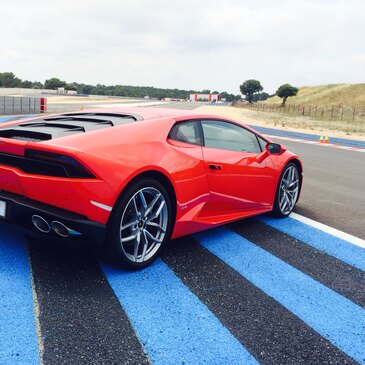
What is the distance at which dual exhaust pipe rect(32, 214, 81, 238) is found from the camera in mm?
3062

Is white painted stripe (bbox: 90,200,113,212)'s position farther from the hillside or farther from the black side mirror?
the hillside

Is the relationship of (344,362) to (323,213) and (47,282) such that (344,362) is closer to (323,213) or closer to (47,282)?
(47,282)

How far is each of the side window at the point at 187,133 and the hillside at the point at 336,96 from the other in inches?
4666

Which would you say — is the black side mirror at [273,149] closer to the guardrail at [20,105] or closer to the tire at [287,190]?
the tire at [287,190]

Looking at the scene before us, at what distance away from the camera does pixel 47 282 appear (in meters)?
3.14

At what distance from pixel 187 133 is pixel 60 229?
62.1 inches


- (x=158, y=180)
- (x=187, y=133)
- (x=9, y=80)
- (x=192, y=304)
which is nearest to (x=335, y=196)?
(x=187, y=133)

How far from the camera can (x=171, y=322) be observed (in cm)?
275

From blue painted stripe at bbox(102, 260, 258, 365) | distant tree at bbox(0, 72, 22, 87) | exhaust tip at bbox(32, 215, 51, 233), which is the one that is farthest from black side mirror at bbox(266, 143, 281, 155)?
distant tree at bbox(0, 72, 22, 87)

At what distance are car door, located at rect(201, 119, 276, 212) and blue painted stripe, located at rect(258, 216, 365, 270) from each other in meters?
0.34

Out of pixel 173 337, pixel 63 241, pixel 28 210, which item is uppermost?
pixel 28 210

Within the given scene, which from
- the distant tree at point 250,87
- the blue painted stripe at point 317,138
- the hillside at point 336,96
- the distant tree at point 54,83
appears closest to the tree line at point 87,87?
the distant tree at point 54,83

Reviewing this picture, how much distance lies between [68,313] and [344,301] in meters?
2.05

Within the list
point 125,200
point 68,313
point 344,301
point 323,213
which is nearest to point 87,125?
point 125,200
